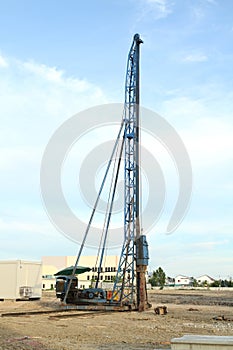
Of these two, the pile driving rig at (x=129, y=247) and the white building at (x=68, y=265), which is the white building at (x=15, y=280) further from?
the white building at (x=68, y=265)

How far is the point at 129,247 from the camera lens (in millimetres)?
31094

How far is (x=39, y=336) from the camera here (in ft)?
51.5

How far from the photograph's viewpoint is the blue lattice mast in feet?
96.1

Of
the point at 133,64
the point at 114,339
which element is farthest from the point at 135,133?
the point at 114,339

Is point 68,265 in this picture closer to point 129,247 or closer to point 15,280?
point 15,280

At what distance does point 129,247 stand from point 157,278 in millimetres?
105149

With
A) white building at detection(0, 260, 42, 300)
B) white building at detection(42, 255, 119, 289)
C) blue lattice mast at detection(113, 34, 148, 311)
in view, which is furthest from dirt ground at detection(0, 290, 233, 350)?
white building at detection(42, 255, 119, 289)

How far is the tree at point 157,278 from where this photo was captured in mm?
131375

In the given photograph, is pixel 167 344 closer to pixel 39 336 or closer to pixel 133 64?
pixel 39 336

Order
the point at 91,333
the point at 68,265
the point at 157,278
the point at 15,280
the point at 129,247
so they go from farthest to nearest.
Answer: the point at 157,278
the point at 68,265
the point at 15,280
the point at 129,247
the point at 91,333

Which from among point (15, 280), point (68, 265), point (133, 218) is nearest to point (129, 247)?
point (133, 218)

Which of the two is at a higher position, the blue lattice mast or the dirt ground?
the blue lattice mast

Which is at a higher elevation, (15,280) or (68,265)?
(68,265)

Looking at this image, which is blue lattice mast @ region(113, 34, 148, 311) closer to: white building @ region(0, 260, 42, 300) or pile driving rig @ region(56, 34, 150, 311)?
pile driving rig @ region(56, 34, 150, 311)
